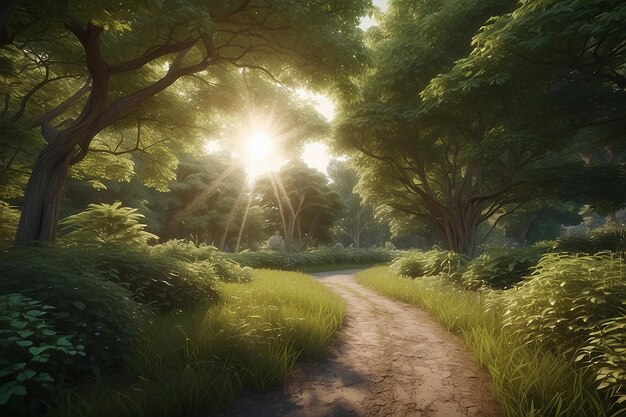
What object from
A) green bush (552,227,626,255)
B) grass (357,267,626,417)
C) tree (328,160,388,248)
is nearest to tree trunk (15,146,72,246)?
grass (357,267,626,417)

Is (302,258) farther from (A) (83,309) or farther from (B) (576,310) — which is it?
(A) (83,309)

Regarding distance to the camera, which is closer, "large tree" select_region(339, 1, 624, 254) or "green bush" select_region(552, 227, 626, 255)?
"large tree" select_region(339, 1, 624, 254)

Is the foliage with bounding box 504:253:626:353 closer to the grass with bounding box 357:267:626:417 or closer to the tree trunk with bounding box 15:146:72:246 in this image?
the grass with bounding box 357:267:626:417

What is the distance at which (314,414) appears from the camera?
119 inches

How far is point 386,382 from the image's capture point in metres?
3.70

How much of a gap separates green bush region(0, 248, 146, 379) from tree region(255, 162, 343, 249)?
27739mm

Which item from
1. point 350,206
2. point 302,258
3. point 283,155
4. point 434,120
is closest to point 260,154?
point 283,155

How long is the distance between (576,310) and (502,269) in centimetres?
532

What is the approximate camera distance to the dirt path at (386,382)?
311 cm

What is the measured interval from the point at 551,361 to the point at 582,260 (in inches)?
93.4

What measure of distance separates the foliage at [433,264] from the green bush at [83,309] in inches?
363

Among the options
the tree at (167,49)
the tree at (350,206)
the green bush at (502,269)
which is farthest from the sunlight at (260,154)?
the tree at (350,206)

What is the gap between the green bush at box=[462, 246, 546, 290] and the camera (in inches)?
337

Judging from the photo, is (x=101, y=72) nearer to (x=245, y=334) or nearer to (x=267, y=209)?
(x=245, y=334)
